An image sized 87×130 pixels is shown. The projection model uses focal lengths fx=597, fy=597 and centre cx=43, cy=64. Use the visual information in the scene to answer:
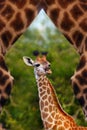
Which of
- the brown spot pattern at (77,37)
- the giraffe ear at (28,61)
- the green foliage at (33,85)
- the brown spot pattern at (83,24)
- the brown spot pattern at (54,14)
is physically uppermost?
the brown spot pattern at (54,14)

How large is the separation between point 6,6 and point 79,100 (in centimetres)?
80

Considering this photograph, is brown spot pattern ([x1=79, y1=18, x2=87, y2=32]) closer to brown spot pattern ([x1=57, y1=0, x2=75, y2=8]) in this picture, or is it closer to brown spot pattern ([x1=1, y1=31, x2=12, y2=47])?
brown spot pattern ([x1=57, y1=0, x2=75, y2=8])

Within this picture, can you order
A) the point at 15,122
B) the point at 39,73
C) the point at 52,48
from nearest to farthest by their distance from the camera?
the point at 39,73 < the point at 15,122 < the point at 52,48

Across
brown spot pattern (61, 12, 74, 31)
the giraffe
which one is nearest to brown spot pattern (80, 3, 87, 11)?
the giraffe

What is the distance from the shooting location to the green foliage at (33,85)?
14.6ft

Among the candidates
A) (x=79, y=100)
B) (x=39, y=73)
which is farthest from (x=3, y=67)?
(x=79, y=100)

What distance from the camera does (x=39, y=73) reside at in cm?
387

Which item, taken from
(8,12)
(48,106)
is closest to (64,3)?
(8,12)

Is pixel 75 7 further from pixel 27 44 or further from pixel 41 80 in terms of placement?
pixel 27 44

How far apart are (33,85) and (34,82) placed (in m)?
0.03

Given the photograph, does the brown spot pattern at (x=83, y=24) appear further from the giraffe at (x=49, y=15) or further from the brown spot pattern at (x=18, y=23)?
the brown spot pattern at (x=18, y=23)

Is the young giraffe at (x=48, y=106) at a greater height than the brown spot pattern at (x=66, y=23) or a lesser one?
lesser

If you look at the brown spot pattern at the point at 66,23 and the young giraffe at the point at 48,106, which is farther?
the brown spot pattern at the point at 66,23

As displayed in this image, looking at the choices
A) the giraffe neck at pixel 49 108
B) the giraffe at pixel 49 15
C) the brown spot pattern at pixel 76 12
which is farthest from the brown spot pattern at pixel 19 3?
the giraffe neck at pixel 49 108
